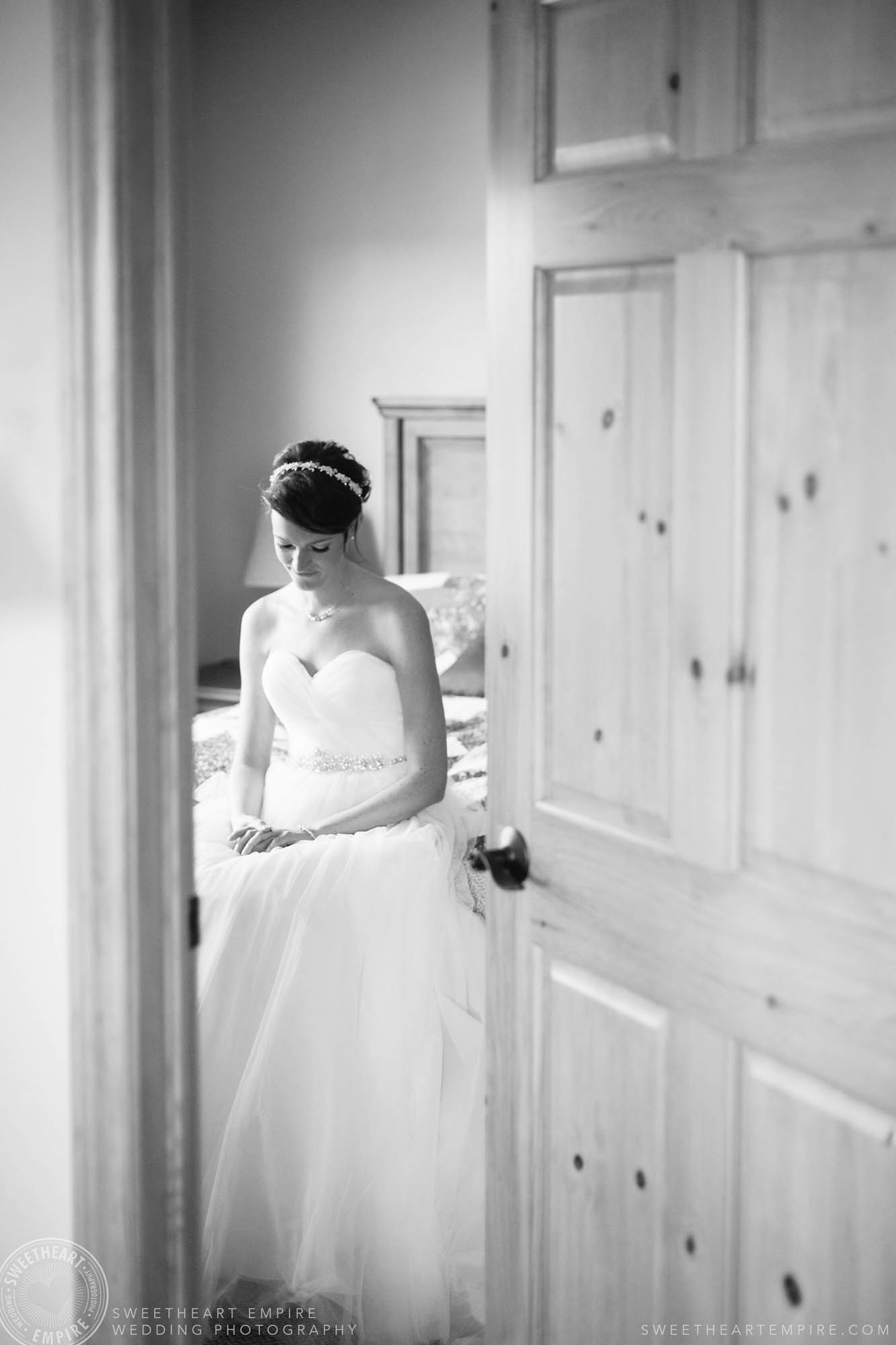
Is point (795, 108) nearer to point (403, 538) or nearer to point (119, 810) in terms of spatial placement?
point (119, 810)

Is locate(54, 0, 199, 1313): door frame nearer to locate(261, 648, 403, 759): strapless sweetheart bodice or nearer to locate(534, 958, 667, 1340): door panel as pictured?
locate(534, 958, 667, 1340): door panel

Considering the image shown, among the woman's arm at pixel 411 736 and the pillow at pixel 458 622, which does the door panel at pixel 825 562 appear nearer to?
the woman's arm at pixel 411 736

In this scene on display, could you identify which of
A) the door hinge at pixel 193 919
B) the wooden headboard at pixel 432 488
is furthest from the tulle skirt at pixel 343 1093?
the wooden headboard at pixel 432 488

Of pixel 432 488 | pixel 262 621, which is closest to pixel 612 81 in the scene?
pixel 262 621

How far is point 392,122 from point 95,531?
4.16 m

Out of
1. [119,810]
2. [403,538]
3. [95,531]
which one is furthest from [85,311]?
[403,538]

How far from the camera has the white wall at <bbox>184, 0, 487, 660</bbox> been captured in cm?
514

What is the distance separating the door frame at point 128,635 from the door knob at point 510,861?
419mm

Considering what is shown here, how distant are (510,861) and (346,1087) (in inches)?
37.4

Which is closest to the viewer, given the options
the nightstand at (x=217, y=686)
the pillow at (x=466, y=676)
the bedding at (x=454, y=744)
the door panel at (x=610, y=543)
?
the door panel at (x=610, y=543)

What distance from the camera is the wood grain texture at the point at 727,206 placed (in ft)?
4.42

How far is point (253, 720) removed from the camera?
331cm

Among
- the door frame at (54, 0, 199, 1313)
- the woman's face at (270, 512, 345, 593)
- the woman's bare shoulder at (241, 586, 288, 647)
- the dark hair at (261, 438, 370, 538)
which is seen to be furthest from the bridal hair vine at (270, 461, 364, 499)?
the door frame at (54, 0, 199, 1313)

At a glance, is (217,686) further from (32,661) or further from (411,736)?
(32,661)
